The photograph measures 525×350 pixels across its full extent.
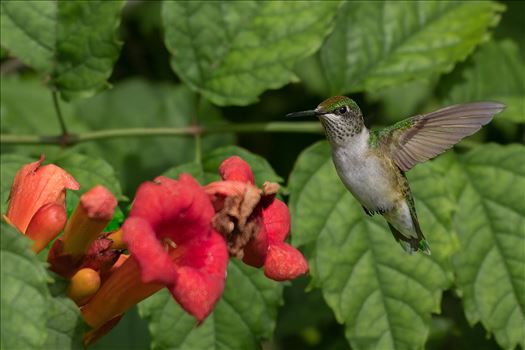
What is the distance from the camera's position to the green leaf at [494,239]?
12.2ft

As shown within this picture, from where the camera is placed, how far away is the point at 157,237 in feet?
7.22

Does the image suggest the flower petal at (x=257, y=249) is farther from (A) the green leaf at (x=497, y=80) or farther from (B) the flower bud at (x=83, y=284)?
(A) the green leaf at (x=497, y=80)

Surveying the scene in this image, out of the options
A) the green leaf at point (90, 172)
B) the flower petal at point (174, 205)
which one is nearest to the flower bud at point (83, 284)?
the flower petal at point (174, 205)

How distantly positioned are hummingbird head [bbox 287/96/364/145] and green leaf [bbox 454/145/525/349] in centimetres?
110

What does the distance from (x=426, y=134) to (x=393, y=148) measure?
131 mm

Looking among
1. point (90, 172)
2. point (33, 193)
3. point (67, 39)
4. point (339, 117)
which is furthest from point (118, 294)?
point (67, 39)

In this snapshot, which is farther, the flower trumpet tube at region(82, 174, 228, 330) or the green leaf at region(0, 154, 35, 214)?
the green leaf at region(0, 154, 35, 214)

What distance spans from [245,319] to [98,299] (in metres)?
1.06

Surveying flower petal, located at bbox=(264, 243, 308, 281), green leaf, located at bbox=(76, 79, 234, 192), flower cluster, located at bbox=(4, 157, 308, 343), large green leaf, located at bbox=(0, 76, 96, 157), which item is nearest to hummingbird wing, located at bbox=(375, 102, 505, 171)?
flower cluster, located at bbox=(4, 157, 308, 343)

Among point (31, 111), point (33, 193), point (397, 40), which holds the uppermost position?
point (33, 193)

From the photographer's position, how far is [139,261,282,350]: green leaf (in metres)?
3.31

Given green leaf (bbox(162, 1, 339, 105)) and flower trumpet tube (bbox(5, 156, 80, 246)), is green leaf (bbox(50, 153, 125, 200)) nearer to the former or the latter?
green leaf (bbox(162, 1, 339, 105))

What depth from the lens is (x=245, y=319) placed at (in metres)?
3.36

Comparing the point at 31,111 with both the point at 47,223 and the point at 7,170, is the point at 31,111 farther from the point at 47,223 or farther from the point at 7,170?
the point at 47,223
